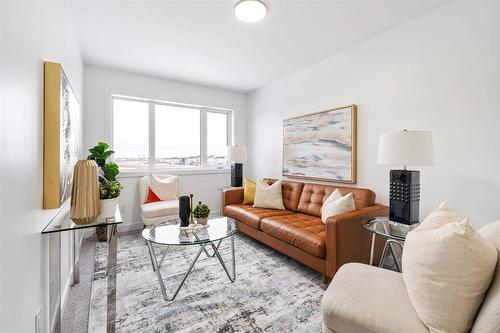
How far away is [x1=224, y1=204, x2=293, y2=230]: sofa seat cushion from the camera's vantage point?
2975 millimetres

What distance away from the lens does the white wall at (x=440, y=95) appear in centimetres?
191

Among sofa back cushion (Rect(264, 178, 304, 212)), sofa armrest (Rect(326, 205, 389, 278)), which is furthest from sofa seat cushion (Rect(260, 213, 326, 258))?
sofa back cushion (Rect(264, 178, 304, 212))

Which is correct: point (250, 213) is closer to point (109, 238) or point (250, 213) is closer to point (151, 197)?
point (151, 197)

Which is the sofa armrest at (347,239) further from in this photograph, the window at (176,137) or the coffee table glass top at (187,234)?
the window at (176,137)

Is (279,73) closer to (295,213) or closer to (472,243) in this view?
(295,213)

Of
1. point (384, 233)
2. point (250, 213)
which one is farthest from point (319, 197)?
point (384, 233)

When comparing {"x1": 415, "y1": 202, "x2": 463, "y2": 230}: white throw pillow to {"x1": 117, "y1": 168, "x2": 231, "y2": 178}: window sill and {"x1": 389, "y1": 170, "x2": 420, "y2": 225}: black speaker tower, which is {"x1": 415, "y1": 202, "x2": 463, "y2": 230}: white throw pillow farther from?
{"x1": 117, "y1": 168, "x2": 231, "y2": 178}: window sill

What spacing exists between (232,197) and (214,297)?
1857mm

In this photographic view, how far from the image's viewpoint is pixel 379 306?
3.81ft

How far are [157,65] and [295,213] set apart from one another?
289cm

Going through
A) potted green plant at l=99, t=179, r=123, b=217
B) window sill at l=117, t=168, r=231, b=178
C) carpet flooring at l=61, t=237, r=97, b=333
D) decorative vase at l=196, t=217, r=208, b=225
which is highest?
window sill at l=117, t=168, r=231, b=178

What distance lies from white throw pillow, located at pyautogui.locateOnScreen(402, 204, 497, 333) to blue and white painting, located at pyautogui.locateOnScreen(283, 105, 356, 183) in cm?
194

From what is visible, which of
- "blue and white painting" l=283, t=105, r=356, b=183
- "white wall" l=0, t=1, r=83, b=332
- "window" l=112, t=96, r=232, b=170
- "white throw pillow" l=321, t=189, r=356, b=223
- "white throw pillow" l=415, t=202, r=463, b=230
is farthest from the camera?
"window" l=112, t=96, r=232, b=170

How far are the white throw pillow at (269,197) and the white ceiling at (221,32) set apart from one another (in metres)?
1.78
